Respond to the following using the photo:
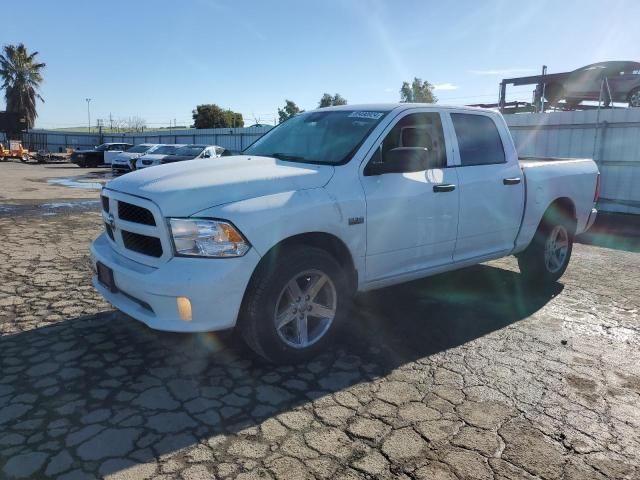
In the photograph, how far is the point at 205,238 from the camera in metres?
3.21

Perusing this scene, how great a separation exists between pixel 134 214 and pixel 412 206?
2.18m

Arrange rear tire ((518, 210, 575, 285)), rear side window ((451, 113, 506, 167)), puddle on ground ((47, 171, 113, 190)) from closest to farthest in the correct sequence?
rear side window ((451, 113, 506, 167))
rear tire ((518, 210, 575, 285))
puddle on ground ((47, 171, 113, 190))

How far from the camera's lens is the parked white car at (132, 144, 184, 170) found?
21531 mm

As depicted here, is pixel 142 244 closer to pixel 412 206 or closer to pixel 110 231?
pixel 110 231

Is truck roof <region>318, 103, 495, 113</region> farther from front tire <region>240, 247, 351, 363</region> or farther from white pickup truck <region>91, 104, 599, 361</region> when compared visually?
front tire <region>240, 247, 351, 363</region>

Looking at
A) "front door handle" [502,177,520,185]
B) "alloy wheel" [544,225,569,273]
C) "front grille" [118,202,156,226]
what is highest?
"front door handle" [502,177,520,185]

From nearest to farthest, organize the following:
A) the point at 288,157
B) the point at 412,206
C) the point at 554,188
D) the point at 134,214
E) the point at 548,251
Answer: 1. the point at 134,214
2. the point at 412,206
3. the point at 288,157
4. the point at 554,188
5. the point at 548,251

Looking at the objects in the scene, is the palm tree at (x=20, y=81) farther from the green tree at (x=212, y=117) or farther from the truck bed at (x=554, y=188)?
the truck bed at (x=554, y=188)

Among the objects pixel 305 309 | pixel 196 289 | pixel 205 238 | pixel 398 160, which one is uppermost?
pixel 398 160

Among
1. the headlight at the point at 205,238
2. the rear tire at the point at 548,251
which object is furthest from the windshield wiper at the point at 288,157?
the rear tire at the point at 548,251

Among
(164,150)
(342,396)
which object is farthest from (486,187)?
(164,150)

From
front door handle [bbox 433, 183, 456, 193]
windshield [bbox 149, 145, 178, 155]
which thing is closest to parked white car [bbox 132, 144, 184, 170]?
windshield [bbox 149, 145, 178, 155]

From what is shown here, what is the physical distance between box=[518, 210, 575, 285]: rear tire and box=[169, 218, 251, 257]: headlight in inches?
151

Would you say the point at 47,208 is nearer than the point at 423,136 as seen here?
No
